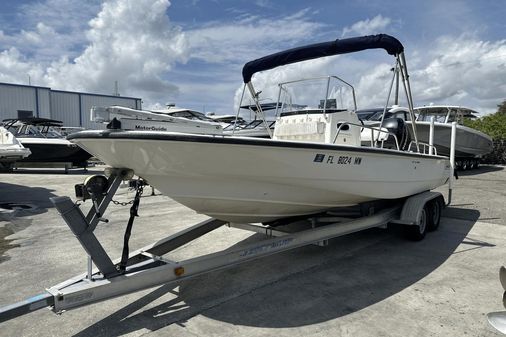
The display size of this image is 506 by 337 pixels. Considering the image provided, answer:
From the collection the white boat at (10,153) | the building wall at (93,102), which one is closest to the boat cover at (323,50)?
the white boat at (10,153)

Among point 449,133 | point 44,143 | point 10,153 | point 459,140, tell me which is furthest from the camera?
point 44,143

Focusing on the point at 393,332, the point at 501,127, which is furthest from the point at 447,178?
the point at 501,127

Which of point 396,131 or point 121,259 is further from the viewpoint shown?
point 396,131

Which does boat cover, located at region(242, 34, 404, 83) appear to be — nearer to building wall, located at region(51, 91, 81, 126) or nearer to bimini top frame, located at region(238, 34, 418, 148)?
bimini top frame, located at region(238, 34, 418, 148)

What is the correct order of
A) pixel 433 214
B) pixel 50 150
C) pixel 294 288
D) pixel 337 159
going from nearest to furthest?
pixel 294 288, pixel 337 159, pixel 433 214, pixel 50 150

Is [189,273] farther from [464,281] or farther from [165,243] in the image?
[464,281]

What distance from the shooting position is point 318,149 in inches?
143

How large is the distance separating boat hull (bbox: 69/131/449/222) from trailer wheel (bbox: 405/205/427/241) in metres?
1.03

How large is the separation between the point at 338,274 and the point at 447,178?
3.91 m

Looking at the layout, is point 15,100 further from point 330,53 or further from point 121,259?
point 121,259

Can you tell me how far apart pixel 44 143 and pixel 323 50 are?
13.0 metres

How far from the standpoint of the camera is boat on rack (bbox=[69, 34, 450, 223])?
123 inches

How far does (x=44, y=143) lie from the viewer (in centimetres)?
1463

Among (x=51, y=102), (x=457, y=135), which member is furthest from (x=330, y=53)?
(x=51, y=102)
